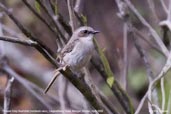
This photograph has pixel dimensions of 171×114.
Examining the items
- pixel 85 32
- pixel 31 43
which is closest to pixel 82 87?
pixel 31 43

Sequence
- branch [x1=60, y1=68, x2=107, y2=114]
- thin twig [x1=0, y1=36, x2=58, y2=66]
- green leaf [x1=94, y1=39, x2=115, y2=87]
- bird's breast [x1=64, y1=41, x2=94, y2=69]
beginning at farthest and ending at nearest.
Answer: bird's breast [x1=64, y1=41, x2=94, y2=69] → green leaf [x1=94, y1=39, x2=115, y2=87] → branch [x1=60, y1=68, x2=107, y2=114] → thin twig [x1=0, y1=36, x2=58, y2=66]

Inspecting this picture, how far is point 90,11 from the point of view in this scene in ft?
17.4

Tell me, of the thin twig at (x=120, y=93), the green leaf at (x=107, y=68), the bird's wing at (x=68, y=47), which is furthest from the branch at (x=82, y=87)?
the bird's wing at (x=68, y=47)

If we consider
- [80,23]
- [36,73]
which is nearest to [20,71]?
[36,73]

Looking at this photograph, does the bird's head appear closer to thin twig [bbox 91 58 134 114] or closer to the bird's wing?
the bird's wing

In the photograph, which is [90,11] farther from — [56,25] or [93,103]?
[93,103]

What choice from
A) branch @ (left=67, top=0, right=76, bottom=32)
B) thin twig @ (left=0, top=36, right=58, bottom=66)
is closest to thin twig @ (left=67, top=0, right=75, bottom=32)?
branch @ (left=67, top=0, right=76, bottom=32)

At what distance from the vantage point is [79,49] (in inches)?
132

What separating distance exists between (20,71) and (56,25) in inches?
92.3

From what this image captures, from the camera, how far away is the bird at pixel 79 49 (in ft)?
10.3

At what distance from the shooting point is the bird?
315cm

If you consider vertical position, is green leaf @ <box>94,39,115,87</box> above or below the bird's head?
below

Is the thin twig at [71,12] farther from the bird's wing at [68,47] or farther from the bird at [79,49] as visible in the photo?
the bird's wing at [68,47]

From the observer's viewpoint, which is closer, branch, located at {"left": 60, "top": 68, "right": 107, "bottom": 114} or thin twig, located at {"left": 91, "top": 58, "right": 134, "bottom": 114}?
branch, located at {"left": 60, "top": 68, "right": 107, "bottom": 114}
